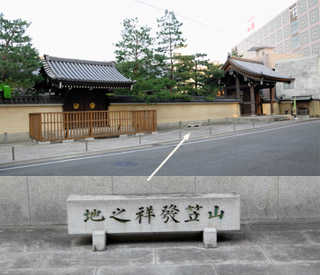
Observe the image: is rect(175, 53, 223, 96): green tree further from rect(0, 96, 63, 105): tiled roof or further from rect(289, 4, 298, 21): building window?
rect(289, 4, 298, 21): building window

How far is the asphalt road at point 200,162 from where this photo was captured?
32.0ft

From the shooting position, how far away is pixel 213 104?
31188 mm

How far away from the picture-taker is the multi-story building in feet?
194

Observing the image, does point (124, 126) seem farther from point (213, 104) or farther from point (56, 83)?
Result: point (213, 104)

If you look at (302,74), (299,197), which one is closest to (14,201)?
(299,197)

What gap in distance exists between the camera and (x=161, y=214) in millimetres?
5449

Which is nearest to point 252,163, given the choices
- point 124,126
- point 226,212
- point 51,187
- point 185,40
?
point 226,212

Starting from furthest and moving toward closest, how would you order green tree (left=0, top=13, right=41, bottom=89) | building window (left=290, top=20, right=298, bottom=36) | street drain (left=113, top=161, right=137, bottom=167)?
1. building window (left=290, top=20, right=298, bottom=36)
2. green tree (left=0, top=13, right=41, bottom=89)
3. street drain (left=113, top=161, right=137, bottom=167)

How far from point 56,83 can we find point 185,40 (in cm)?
1237

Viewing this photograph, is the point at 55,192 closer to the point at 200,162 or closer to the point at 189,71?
the point at 200,162

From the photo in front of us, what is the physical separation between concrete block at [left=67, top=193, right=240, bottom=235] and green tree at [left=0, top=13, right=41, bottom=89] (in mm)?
16153

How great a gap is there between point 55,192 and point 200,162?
20.7 feet

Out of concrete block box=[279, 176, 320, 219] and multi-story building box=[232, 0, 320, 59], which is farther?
multi-story building box=[232, 0, 320, 59]

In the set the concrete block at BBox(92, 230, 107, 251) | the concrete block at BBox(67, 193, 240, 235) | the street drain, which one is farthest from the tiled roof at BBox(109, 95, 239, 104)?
the concrete block at BBox(92, 230, 107, 251)
